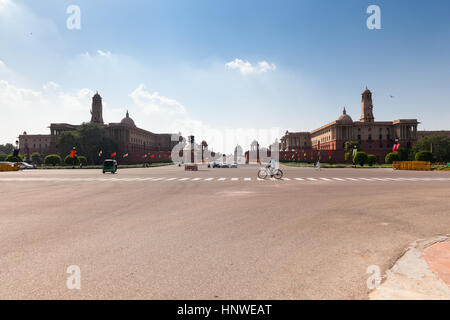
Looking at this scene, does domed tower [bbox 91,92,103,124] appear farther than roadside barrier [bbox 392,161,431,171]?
Yes

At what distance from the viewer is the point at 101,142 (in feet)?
265

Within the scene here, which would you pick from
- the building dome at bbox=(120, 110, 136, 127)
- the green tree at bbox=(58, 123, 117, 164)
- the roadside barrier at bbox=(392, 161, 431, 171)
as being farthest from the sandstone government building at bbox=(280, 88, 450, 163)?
the green tree at bbox=(58, 123, 117, 164)

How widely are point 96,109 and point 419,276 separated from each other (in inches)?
4636

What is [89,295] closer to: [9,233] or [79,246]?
[79,246]

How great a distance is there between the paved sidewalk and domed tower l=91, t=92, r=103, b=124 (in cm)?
11581

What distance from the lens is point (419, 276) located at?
381 cm

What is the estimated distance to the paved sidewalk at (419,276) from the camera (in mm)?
3301

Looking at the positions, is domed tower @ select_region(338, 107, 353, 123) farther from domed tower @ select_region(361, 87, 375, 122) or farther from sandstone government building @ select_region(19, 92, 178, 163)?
sandstone government building @ select_region(19, 92, 178, 163)

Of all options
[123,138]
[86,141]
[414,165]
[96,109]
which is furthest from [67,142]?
[414,165]

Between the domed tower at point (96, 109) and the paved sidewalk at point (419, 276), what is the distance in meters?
116

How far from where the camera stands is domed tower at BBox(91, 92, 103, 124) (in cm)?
10600

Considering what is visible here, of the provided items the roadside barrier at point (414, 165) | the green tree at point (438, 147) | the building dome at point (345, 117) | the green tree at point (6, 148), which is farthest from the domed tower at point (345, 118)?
the green tree at point (6, 148)

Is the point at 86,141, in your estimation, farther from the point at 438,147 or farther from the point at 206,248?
the point at 438,147
